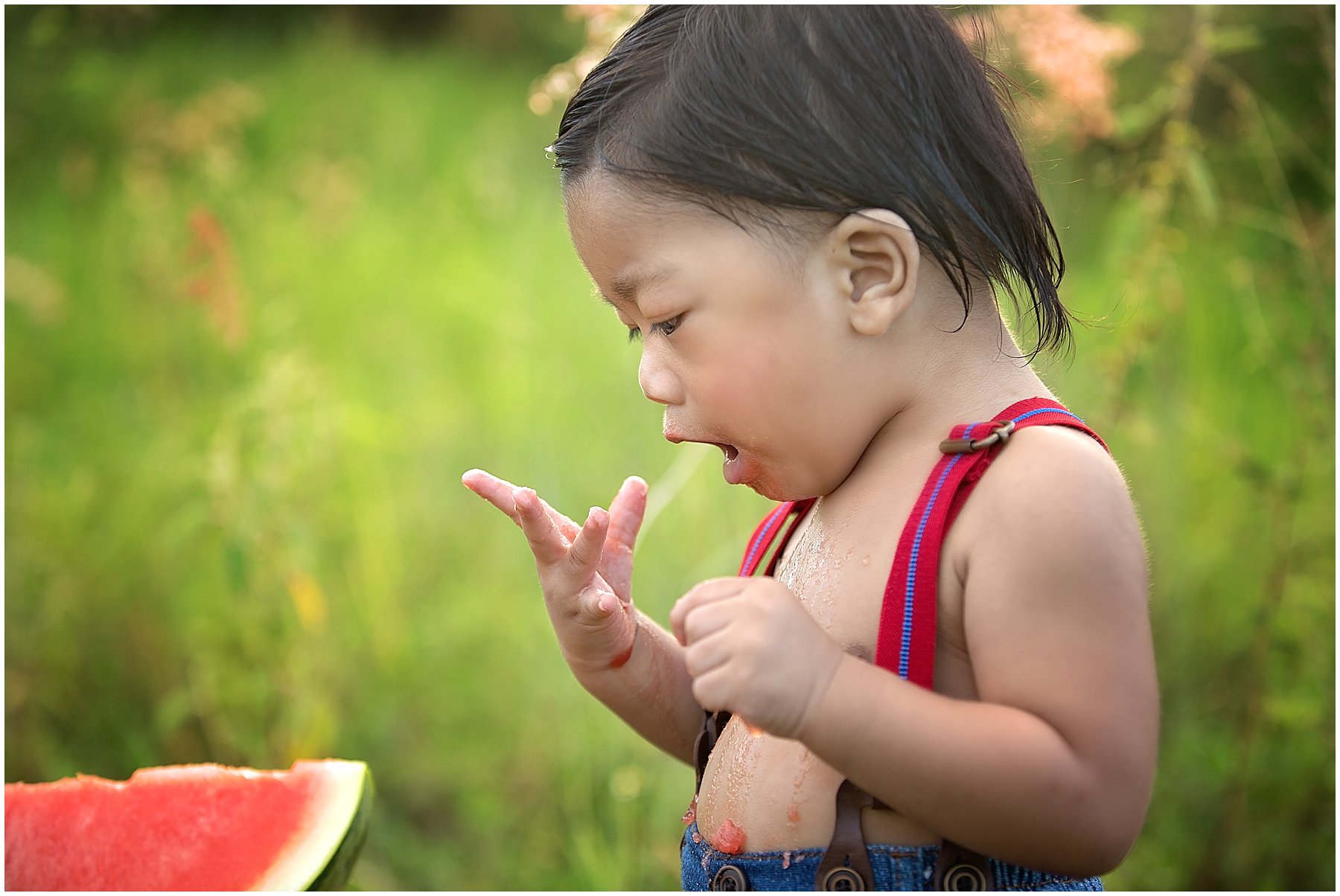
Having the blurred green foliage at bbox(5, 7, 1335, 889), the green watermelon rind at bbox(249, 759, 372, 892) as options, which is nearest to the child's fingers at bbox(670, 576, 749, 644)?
the green watermelon rind at bbox(249, 759, 372, 892)

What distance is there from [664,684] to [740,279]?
512 mm

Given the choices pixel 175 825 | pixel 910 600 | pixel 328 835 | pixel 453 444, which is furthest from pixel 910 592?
pixel 453 444

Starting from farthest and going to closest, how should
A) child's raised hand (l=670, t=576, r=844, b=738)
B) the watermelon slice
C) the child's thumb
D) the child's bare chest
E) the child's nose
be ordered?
the watermelon slice → the child's thumb → the child's nose → the child's bare chest → child's raised hand (l=670, t=576, r=844, b=738)

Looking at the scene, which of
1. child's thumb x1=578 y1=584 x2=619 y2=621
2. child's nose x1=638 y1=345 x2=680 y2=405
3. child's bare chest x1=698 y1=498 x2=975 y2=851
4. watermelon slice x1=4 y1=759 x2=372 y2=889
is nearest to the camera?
child's bare chest x1=698 y1=498 x2=975 y2=851

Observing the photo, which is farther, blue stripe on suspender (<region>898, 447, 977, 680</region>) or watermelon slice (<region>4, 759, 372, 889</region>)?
watermelon slice (<region>4, 759, 372, 889</region>)

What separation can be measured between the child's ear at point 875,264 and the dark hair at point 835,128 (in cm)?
2

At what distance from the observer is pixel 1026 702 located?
0.86 metres

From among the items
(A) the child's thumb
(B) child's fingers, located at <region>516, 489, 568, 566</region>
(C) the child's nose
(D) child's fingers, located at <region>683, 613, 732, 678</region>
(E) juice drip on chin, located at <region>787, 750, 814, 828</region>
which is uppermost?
(C) the child's nose

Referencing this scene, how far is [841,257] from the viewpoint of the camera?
987 mm

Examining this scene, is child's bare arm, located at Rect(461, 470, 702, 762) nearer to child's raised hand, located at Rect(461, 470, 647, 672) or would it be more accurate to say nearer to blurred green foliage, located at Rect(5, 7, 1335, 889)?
child's raised hand, located at Rect(461, 470, 647, 672)

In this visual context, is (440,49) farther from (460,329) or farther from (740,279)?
(740,279)

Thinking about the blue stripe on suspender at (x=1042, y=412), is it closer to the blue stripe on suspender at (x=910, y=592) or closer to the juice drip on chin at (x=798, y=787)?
the blue stripe on suspender at (x=910, y=592)

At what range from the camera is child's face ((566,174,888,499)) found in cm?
99

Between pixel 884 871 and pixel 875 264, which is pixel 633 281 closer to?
pixel 875 264
